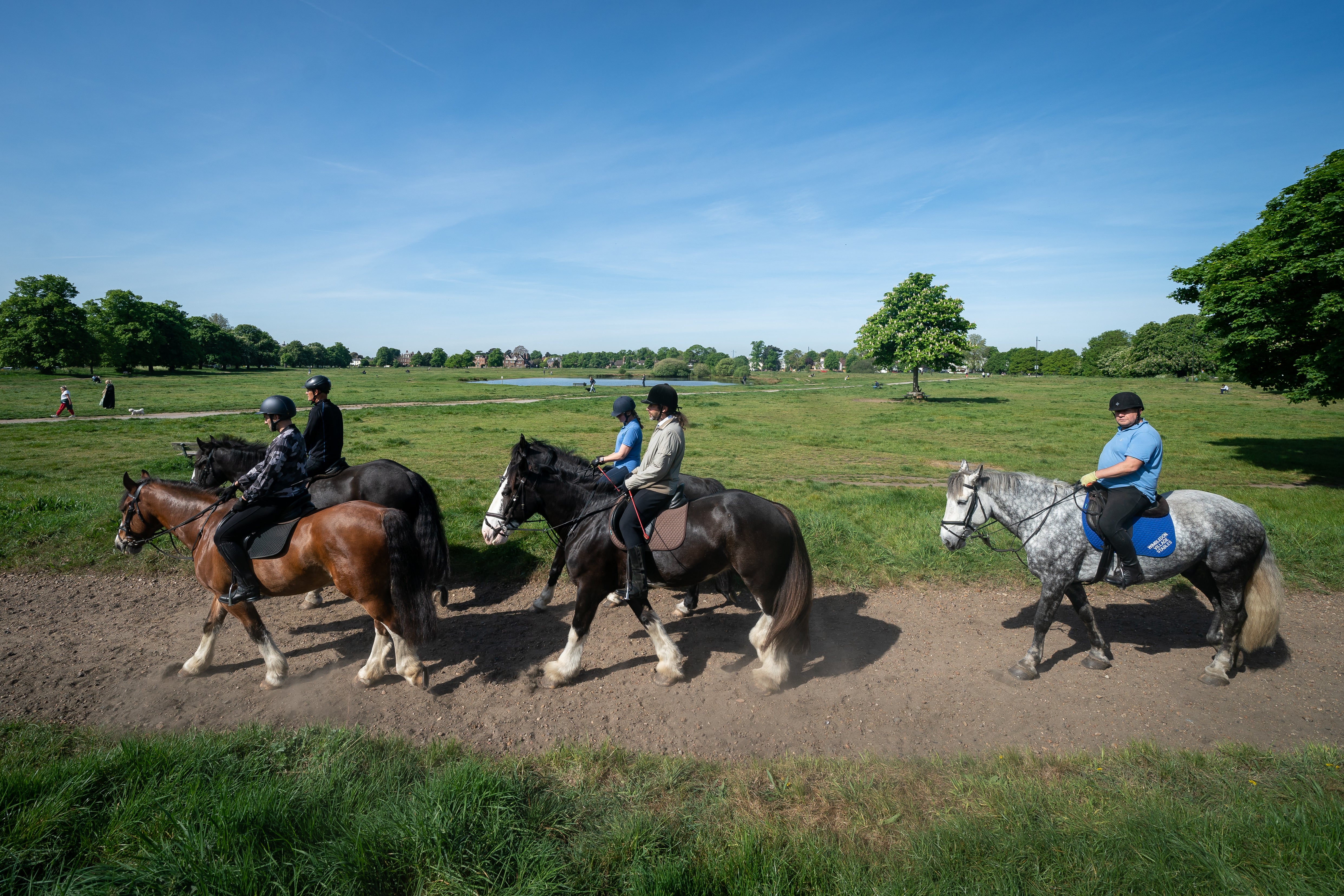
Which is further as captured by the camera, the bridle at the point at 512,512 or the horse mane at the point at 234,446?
the horse mane at the point at 234,446

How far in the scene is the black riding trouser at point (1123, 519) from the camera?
5809 mm

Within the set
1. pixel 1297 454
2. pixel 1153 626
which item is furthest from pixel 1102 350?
pixel 1153 626

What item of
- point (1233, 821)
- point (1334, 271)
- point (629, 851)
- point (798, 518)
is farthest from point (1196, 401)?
point (629, 851)

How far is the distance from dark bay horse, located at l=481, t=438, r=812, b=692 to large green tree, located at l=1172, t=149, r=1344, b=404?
1727cm

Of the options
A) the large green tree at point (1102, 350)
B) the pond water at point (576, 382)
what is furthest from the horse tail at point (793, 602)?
the large green tree at point (1102, 350)

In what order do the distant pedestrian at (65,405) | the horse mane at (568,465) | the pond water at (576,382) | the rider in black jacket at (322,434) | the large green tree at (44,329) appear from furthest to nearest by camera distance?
the pond water at (576,382) → the large green tree at (44,329) → the distant pedestrian at (65,405) → the rider in black jacket at (322,434) → the horse mane at (568,465)

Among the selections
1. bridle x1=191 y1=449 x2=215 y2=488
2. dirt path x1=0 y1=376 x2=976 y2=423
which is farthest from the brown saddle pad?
dirt path x1=0 y1=376 x2=976 y2=423

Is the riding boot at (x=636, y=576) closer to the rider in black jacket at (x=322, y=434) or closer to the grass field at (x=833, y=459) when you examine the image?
the grass field at (x=833, y=459)

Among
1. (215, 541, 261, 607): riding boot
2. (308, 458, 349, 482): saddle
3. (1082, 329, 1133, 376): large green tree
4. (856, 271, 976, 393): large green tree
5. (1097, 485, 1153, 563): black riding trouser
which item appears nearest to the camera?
(215, 541, 261, 607): riding boot

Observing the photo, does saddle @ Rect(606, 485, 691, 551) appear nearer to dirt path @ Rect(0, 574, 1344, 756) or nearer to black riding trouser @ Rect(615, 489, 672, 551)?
black riding trouser @ Rect(615, 489, 672, 551)

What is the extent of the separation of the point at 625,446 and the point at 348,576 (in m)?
3.41

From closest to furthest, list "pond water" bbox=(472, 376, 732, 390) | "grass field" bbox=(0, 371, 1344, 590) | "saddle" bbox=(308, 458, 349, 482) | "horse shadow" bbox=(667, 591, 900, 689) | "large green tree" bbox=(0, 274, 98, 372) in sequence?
"horse shadow" bbox=(667, 591, 900, 689) → "saddle" bbox=(308, 458, 349, 482) → "grass field" bbox=(0, 371, 1344, 590) → "large green tree" bbox=(0, 274, 98, 372) → "pond water" bbox=(472, 376, 732, 390)

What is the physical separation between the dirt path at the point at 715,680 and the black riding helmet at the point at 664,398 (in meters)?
2.95

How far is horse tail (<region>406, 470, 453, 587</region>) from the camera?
6.14 m
